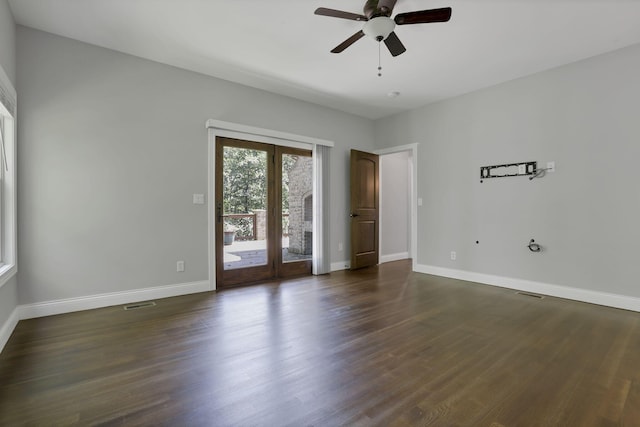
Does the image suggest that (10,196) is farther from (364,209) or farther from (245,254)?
(364,209)

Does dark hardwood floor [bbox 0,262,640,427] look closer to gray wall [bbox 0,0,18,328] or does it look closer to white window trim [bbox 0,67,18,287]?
gray wall [bbox 0,0,18,328]

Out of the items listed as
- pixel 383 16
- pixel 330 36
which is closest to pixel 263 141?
pixel 330 36

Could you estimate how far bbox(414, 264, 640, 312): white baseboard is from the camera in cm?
338

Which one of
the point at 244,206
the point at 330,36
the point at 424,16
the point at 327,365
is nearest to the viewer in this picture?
the point at 327,365

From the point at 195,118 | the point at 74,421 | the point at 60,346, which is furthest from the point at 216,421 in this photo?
the point at 195,118

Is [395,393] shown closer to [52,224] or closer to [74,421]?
[74,421]

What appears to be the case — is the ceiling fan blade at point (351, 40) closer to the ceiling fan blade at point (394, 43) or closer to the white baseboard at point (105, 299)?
the ceiling fan blade at point (394, 43)

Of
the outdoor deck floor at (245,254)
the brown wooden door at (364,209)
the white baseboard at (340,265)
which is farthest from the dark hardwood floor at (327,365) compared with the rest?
the brown wooden door at (364,209)

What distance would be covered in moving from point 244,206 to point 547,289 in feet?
14.0

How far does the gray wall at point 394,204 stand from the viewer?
6.61 meters

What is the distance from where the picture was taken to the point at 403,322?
2961mm

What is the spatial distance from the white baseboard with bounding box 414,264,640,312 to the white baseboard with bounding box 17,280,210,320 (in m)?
3.79

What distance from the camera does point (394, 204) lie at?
22.6ft

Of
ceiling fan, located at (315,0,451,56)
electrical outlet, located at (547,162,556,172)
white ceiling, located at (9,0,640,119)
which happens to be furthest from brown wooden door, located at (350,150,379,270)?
ceiling fan, located at (315,0,451,56)
